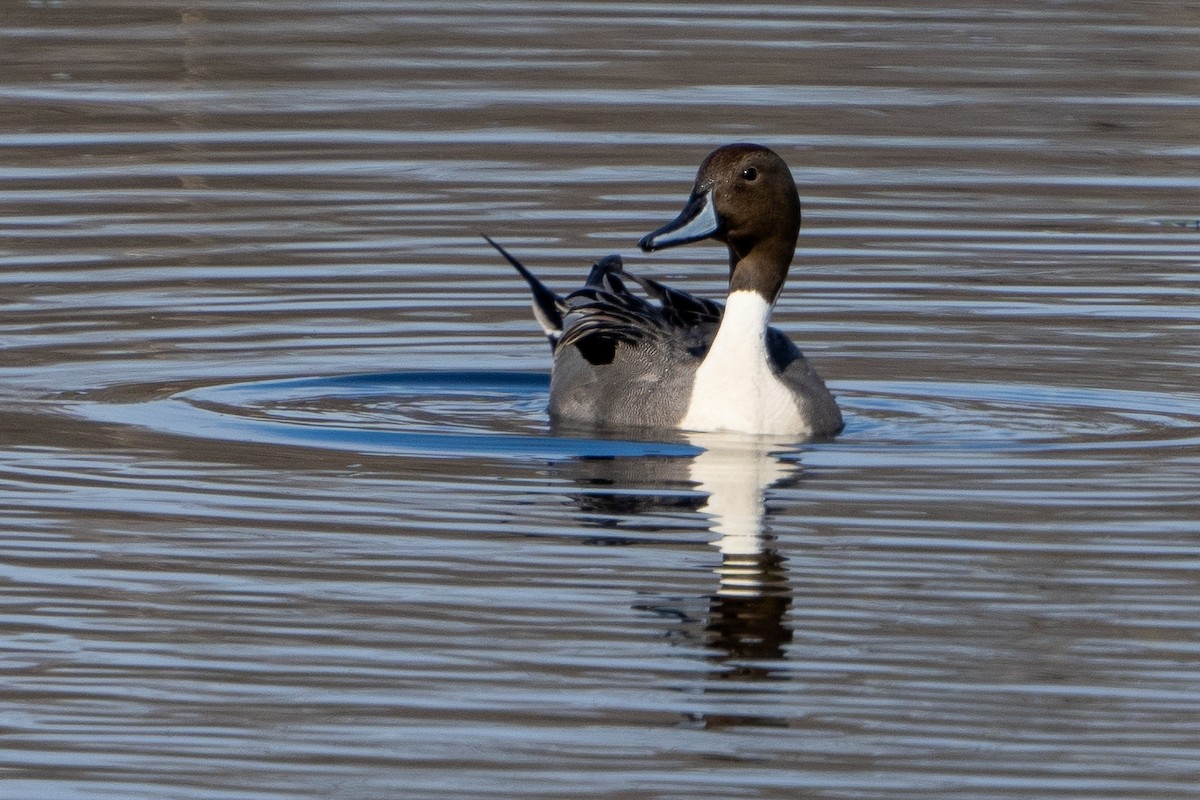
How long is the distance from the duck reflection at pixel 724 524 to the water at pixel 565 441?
0.08ft

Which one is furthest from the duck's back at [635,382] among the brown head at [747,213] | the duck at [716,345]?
the brown head at [747,213]

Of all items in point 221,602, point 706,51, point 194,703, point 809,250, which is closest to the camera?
point 194,703

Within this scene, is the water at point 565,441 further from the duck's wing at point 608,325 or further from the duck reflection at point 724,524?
the duck's wing at point 608,325

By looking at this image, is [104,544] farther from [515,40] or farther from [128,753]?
[515,40]

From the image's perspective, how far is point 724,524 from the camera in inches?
318

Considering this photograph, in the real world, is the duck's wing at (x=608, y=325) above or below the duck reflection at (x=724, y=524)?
above

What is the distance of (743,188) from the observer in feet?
32.1

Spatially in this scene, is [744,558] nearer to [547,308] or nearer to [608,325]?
[608,325]

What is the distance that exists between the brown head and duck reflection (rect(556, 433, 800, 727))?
2.27 feet

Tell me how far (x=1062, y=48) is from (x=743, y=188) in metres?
9.87

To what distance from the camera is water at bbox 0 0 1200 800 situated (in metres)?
6.10

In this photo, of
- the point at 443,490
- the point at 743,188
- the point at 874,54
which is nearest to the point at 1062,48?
the point at 874,54

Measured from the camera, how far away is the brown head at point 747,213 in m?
9.73

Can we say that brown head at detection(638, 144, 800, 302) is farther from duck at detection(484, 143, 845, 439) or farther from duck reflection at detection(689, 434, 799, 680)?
duck reflection at detection(689, 434, 799, 680)
